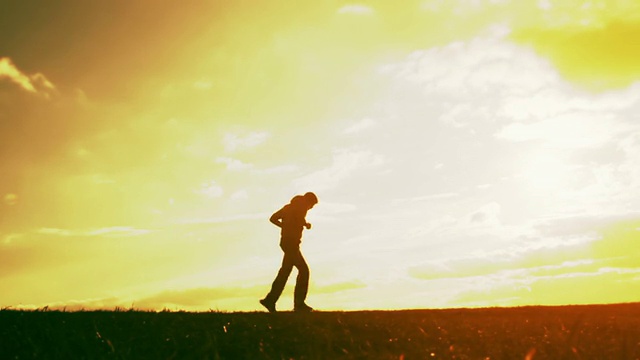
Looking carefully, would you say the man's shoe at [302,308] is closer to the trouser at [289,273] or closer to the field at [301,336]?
the trouser at [289,273]

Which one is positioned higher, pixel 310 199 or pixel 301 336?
pixel 310 199

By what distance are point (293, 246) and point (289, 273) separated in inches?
24.2

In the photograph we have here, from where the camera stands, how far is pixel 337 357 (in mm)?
7375

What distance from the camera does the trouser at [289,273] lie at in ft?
43.8

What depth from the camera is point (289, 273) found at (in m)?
13.5

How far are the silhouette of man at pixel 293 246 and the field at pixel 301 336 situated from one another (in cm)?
210

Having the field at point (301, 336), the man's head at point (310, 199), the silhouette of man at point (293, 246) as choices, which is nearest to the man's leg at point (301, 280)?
the silhouette of man at point (293, 246)

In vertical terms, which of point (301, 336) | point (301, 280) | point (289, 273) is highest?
point (289, 273)

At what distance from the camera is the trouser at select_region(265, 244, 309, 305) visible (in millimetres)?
13360

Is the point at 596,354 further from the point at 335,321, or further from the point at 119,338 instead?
the point at 119,338

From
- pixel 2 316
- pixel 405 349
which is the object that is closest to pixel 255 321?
pixel 405 349

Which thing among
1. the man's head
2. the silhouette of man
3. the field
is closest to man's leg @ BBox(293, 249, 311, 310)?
the silhouette of man

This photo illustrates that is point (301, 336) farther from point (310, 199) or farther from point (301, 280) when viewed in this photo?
point (310, 199)

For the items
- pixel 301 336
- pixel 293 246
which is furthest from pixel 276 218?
pixel 301 336
